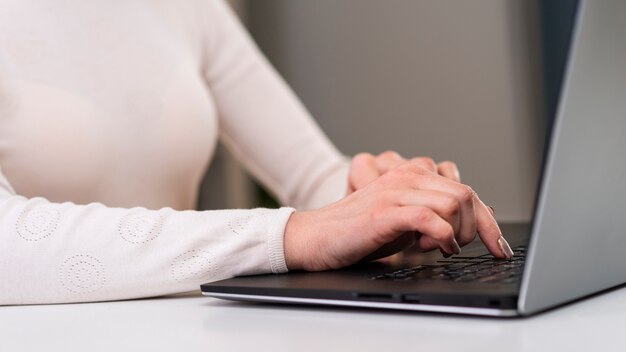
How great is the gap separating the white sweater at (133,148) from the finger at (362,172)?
9.2 inches

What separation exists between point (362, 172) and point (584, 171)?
0.56 metres

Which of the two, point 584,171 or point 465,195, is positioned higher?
point 584,171

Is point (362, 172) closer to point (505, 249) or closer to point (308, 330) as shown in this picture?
point (505, 249)

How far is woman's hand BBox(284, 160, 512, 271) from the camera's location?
0.65m

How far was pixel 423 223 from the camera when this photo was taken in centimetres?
63

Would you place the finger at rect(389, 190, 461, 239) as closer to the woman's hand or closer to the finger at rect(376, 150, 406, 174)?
the woman's hand

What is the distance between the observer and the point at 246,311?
0.62 m

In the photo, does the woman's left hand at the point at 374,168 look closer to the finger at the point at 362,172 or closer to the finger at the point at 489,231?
the finger at the point at 362,172

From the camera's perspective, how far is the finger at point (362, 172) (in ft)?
3.39

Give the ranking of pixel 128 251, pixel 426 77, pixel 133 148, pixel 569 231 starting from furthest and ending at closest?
pixel 426 77 < pixel 133 148 < pixel 128 251 < pixel 569 231

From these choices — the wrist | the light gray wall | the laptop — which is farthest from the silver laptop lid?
the light gray wall

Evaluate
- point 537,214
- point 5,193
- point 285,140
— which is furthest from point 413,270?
point 285,140

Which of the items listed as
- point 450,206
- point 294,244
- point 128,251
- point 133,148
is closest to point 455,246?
point 450,206

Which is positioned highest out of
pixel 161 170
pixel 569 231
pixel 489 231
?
pixel 569 231
